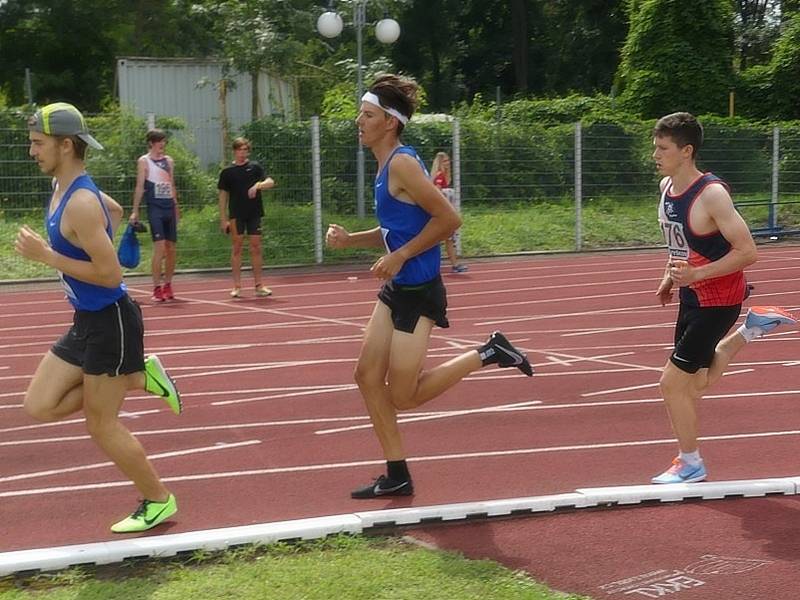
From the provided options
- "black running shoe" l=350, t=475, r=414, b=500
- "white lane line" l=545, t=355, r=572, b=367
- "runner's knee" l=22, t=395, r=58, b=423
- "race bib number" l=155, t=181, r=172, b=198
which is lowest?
"white lane line" l=545, t=355, r=572, b=367

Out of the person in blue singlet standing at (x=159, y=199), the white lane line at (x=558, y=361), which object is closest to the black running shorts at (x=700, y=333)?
the white lane line at (x=558, y=361)

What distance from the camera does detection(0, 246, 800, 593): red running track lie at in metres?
5.99

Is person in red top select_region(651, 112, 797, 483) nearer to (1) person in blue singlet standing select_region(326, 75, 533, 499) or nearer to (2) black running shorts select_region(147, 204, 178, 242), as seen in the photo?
(1) person in blue singlet standing select_region(326, 75, 533, 499)

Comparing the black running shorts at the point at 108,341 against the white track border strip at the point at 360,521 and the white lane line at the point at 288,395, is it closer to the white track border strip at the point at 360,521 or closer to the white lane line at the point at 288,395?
the white track border strip at the point at 360,521

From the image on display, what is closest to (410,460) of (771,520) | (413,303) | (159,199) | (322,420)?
(322,420)

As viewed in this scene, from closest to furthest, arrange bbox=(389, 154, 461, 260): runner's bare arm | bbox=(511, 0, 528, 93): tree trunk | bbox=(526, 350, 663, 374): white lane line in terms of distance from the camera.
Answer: bbox=(389, 154, 461, 260): runner's bare arm
bbox=(526, 350, 663, 374): white lane line
bbox=(511, 0, 528, 93): tree trunk

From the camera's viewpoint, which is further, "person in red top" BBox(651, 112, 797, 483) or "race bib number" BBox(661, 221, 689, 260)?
"race bib number" BBox(661, 221, 689, 260)

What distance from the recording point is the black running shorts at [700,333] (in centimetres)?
599

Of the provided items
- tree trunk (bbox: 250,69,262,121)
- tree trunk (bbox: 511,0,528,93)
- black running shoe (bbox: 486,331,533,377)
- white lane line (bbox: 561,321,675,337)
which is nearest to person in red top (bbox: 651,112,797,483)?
black running shoe (bbox: 486,331,533,377)

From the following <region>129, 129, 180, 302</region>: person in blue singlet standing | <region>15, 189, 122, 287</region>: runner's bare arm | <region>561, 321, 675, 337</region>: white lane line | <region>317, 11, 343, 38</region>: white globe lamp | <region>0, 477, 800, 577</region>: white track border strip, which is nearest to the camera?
<region>0, 477, 800, 577</region>: white track border strip

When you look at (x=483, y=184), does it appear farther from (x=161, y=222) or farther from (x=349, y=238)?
(x=349, y=238)

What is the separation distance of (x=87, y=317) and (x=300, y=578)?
1.54 meters

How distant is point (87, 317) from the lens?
5156 mm

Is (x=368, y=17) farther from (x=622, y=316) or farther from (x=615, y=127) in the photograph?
(x=622, y=316)
